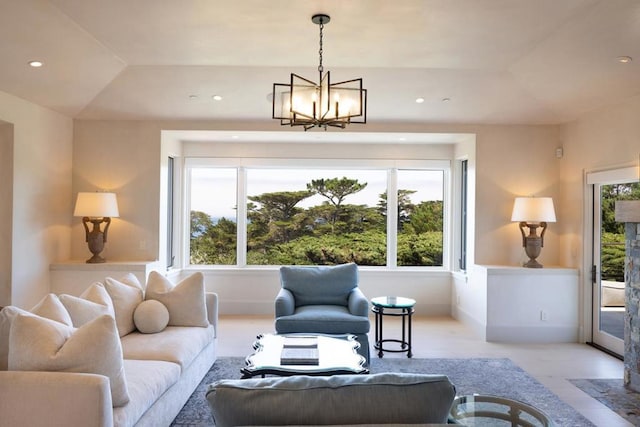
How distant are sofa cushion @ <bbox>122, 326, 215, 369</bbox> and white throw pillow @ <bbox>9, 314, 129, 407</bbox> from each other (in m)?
0.87

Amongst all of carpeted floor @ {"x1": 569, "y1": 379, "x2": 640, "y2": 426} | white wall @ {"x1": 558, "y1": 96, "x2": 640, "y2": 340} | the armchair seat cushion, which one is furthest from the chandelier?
white wall @ {"x1": 558, "y1": 96, "x2": 640, "y2": 340}

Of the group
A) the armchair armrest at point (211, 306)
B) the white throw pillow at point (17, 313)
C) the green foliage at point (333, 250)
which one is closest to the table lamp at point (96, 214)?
the armchair armrest at point (211, 306)

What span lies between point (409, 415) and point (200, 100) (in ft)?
15.4

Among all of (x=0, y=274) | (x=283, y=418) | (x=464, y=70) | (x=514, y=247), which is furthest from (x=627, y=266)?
(x=0, y=274)

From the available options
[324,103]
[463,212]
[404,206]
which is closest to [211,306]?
[324,103]

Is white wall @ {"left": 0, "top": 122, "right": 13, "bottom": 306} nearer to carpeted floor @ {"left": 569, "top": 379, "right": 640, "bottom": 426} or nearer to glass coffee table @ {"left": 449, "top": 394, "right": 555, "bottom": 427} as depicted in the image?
glass coffee table @ {"left": 449, "top": 394, "right": 555, "bottom": 427}

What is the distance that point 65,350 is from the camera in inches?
90.4

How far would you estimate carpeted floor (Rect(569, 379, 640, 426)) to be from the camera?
345 centimetres

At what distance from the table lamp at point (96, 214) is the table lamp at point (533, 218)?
4833mm

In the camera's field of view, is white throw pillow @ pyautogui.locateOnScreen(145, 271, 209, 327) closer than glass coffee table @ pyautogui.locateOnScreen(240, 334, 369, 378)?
No

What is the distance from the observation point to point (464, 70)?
15.9 feet

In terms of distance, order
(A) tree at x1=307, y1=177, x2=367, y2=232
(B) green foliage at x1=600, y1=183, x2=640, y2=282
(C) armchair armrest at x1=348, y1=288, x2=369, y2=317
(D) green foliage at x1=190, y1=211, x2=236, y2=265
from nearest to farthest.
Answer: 1. (C) armchair armrest at x1=348, y1=288, x2=369, y2=317
2. (B) green foliage at x1=600, y1=183, x2=640, y2=282
3. (D) green foliage at x1=190, y1=211, x2=236, y2=265
4. (A) tree at x1=307, y1=177, x2=367, y2=232

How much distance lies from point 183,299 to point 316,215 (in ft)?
11.1

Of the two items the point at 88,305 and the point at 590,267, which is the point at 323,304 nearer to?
the point at 88,305
